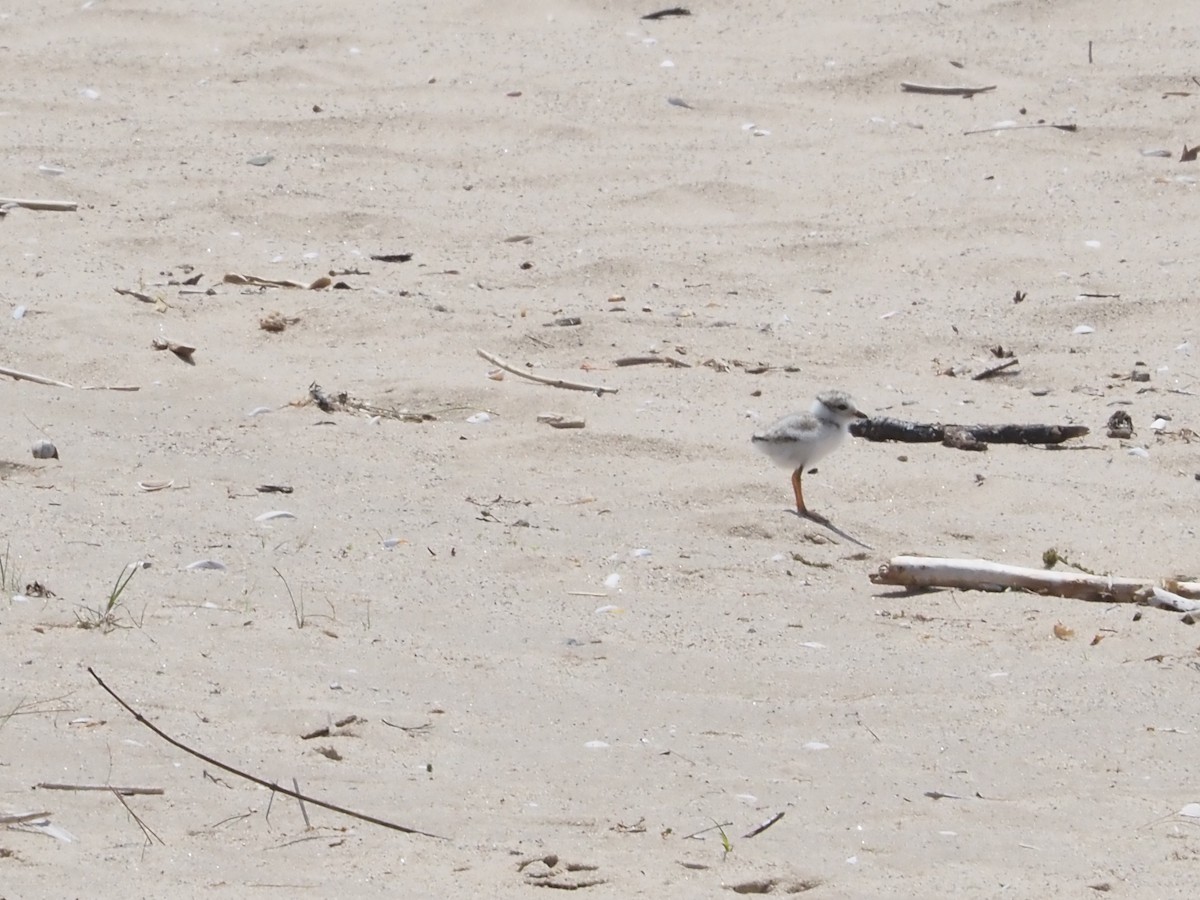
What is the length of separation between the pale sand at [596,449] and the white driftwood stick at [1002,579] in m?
0.08

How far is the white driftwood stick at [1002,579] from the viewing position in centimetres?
502

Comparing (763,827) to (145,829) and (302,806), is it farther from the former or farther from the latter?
(145,829)

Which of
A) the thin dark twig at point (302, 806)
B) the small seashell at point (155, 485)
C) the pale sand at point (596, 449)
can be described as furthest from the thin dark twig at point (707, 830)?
the small seashell at point (155, 485)

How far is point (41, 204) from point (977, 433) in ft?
14.3

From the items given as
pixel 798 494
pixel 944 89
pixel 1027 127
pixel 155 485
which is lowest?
pixel 798 494

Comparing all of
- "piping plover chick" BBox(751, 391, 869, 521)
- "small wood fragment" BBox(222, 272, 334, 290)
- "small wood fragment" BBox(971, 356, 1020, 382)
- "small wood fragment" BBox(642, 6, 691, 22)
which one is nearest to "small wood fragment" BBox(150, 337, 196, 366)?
"small wood fragment" BBox(222, 272, 334, 290)

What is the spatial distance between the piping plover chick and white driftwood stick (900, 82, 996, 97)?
4342 millimetres

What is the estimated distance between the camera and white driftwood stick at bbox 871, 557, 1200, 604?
16.5ft

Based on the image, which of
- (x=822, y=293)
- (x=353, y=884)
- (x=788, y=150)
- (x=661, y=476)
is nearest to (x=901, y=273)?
(x=822, y=293)

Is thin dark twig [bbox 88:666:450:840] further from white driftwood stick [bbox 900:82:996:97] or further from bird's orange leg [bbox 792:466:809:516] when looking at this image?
white driftwood stick [bbox 900:82:996:97]

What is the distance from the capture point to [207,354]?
683 cm

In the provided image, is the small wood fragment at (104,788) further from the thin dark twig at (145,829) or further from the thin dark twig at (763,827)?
the thin dark twig at (763,827)

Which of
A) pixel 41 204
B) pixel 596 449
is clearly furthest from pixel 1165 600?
pixel 41 204

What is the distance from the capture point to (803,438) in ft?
19.3
